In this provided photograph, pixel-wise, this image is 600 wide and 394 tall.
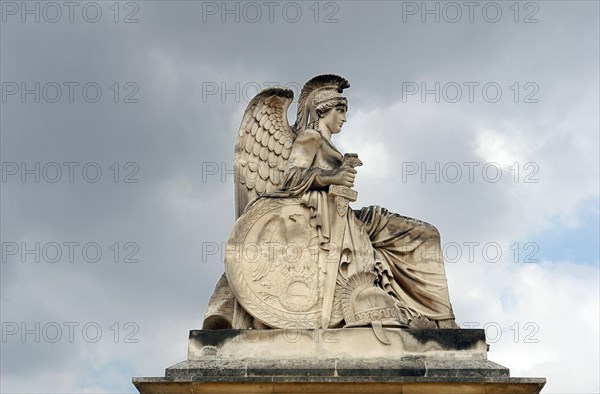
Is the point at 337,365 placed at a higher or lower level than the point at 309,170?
lower

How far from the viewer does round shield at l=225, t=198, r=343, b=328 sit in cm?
1438

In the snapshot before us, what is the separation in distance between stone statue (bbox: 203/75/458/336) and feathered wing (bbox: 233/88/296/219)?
2 cm

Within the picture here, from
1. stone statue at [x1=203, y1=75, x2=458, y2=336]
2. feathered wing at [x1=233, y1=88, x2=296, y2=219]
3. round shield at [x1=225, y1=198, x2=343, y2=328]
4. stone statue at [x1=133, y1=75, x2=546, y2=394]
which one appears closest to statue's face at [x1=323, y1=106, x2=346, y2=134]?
stone statue at [x1=133, y1=75, x2=546, y2=394]

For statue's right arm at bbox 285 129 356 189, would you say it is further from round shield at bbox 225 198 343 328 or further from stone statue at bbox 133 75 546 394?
round shield at bbox 225 198 343 328

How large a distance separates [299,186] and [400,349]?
9.74ft

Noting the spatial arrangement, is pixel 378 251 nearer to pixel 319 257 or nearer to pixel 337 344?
pixel 319 257

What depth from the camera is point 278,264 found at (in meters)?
14.6

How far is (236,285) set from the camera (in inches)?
575

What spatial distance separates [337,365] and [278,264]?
1899mm

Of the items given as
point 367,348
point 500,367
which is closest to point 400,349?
point 367,348

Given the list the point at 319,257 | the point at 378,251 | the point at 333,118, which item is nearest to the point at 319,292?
the point at 319,257

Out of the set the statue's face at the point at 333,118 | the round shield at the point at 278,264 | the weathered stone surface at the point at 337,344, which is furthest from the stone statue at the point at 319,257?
the statue's face at the point at 333,118

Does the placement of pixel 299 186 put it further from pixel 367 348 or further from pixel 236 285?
pixel 367 348

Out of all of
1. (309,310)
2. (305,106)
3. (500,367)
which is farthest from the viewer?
(305,106)
